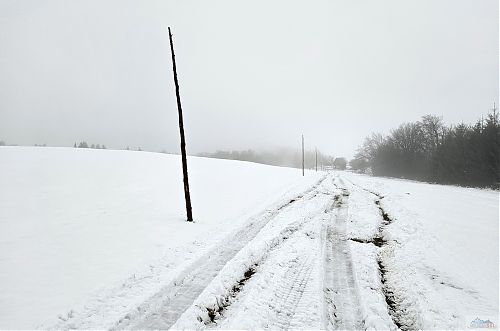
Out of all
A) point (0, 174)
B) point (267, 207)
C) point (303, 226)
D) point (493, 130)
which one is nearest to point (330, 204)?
point (267, 207)

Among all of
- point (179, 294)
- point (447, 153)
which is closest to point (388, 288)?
point (179, 294)

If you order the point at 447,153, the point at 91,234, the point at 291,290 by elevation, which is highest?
the point at 447,153

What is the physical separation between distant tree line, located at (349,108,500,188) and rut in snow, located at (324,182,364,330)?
39.2 meters

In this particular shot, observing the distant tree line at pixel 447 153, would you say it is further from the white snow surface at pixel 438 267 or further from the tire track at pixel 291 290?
the tire track at pixel 291 290

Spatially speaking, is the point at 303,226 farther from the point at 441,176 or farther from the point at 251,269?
the point at 441,176

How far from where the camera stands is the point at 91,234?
9750 millimetres

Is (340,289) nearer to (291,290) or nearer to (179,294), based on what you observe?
(291,290)

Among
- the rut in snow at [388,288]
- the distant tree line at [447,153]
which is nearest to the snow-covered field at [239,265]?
the rut in snow at [388,288]

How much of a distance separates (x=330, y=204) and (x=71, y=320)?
14.0 metres

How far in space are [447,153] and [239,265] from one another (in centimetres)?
5425

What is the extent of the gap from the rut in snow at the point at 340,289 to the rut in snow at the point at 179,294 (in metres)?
2.96

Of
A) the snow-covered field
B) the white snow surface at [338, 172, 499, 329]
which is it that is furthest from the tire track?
the white snow surface at [338, 172, 499, 329]

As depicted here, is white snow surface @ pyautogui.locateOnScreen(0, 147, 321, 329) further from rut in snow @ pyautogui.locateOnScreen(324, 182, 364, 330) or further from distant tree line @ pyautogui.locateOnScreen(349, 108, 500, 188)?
distant tree line @ pyautogui.locateOnScreen(349, 108, 500, 188)

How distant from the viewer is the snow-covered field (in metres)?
4.95
